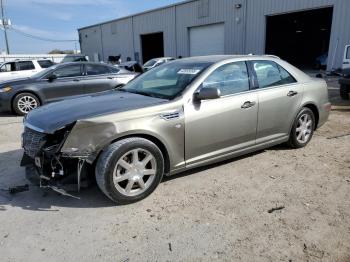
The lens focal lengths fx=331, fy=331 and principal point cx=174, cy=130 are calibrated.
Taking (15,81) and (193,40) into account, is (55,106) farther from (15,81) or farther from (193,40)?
(193,40)

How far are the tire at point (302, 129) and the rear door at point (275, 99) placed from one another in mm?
156

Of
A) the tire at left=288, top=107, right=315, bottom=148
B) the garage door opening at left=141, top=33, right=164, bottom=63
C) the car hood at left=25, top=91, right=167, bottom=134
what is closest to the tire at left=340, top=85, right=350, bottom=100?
the tire at left=288, top=107, right=315, bottom=148

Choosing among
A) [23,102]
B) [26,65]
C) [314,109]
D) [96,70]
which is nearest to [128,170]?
[314,109]

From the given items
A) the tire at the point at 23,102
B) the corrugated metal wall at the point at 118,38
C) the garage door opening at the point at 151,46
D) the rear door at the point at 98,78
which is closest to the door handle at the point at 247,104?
the rear door at the point at 98,78

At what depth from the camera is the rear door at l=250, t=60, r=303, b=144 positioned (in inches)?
182

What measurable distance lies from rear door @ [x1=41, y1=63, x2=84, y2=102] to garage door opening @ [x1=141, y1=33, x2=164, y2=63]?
25.7 meters

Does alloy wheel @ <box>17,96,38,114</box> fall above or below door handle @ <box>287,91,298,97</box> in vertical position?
below

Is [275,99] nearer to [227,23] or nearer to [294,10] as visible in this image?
[294,10]

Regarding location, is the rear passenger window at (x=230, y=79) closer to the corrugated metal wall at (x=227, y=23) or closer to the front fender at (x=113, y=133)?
the front fender at (x=113, y=133)

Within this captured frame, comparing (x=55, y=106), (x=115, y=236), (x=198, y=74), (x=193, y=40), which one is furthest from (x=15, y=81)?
(x=193, y=40)

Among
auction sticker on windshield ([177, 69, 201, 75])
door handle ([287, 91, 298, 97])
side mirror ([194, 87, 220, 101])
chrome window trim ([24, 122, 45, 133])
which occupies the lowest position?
chrome window trim ([24, 122, 45, 133])

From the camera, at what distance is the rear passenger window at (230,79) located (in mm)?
4202

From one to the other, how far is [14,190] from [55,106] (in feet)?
3.62

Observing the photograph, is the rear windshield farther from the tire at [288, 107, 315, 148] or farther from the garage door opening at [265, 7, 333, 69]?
the garage door opening at [265, 7, 333, 69]
